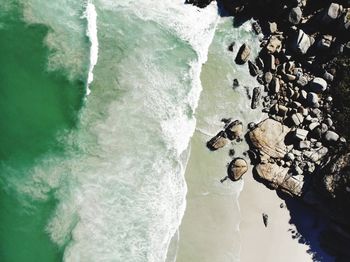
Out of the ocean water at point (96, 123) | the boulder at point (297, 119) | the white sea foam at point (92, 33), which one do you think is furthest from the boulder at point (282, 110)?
the white sea foam at point (92, 33)

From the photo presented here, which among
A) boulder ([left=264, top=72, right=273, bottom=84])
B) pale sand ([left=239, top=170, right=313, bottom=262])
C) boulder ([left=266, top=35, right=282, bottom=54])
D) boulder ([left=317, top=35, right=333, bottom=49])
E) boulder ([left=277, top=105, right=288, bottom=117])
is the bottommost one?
pale sand ([left=239, top=170, right=313, bottom=262])

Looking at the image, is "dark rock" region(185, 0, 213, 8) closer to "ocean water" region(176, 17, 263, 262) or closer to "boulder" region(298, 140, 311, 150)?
"ocean water" region(176, 17, 263, 262)

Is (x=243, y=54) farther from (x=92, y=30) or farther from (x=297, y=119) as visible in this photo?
(x=92, y=30)

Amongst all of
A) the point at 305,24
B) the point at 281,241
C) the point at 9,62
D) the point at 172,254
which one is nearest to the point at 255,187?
the point at 281,241

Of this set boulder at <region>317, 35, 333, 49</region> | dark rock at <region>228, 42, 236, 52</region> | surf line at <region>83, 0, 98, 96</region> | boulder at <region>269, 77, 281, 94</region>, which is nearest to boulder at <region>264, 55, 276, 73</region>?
boulder at <region>269, 77, 281, 94</region>

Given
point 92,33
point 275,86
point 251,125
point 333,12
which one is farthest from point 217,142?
point 333,12

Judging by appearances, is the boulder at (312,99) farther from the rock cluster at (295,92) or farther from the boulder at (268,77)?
the boulder at (268,77)
